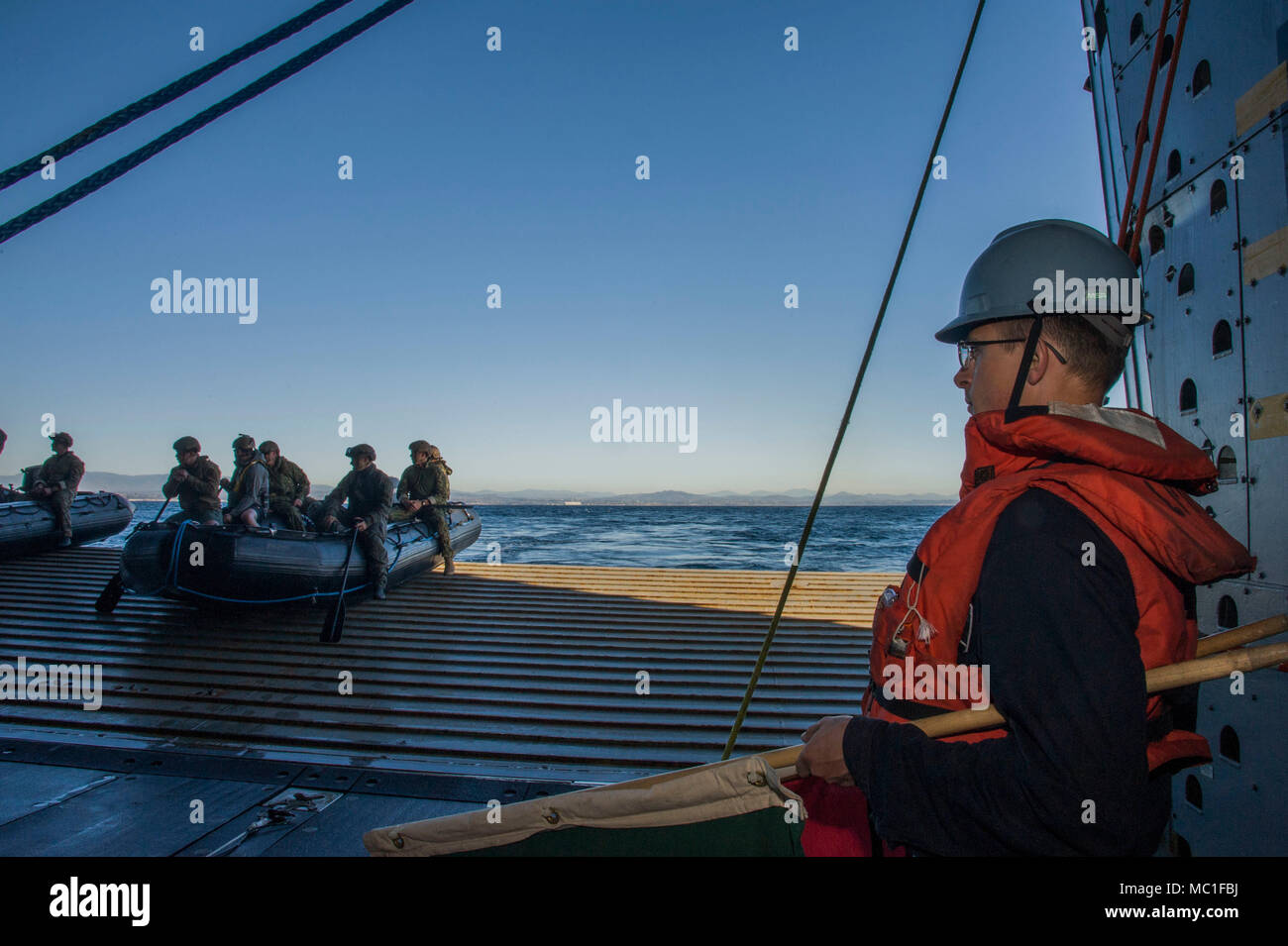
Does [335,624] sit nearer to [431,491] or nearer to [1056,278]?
[431,491]

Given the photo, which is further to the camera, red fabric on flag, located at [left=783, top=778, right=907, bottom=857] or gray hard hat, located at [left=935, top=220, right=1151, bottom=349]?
red fabric on flag, located at [left=783, top=778, right=907, bottom=857]

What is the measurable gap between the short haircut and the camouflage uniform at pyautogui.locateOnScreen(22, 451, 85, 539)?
43.7ft

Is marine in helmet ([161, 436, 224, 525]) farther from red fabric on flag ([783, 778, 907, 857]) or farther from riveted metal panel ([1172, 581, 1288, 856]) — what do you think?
riveted metal panel ([1172, 581, 1288, 856])

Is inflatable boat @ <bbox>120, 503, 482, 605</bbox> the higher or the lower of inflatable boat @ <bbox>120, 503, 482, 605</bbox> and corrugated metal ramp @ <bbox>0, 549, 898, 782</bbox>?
the higher

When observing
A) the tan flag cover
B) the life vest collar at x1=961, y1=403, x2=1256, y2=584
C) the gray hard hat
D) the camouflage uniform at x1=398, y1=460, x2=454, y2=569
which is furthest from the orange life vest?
the camouflage uniform at x1=398, y1=460, x2=454, y2=569

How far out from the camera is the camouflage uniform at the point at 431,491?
962 centimetres

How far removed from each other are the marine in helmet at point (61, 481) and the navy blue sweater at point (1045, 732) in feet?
43.2

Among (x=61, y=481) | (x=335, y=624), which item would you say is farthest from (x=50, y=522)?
(x=335, y=624)

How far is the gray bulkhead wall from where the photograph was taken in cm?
181

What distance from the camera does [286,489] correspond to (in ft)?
31.1
